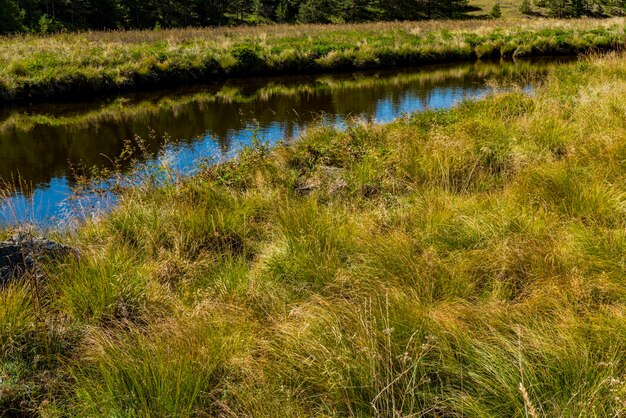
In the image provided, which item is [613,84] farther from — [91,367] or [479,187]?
[91,367]

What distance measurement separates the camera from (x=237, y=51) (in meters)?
22.4

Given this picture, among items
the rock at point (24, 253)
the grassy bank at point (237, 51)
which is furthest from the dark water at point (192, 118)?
the rock at point (24, 253)

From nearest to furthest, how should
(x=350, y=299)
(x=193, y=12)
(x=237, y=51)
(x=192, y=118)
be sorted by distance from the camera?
(x=350, y=299), (x=192, y=118), (x=237, y=51), (x=193, y=12)

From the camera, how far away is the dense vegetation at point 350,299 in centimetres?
273

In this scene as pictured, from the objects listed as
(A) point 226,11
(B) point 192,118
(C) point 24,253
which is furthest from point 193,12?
(C) point 24,253

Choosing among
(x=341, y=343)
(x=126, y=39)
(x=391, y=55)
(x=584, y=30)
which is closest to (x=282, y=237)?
(x=341, y=343)

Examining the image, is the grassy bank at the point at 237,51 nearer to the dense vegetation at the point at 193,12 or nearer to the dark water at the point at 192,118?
the dark water at the point at 192,118

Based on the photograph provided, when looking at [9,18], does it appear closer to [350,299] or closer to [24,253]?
[24,253]

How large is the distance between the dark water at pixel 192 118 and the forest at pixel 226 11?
101 ft

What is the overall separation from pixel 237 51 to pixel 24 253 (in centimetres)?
1970

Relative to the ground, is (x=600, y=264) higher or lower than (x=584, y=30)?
lower

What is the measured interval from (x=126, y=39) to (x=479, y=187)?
79.4 ft

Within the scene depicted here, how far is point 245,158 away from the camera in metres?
7.85

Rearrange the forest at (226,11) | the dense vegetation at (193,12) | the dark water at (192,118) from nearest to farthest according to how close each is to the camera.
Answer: the dark water at (192,118) → the dense vegetation at (193,12) → the forest at (226,11)
